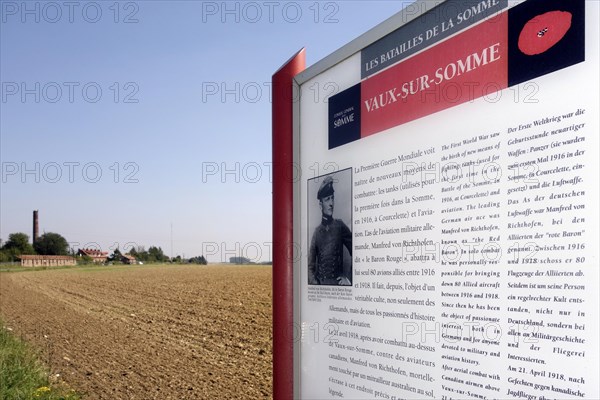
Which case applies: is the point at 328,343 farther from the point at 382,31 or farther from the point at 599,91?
the point at 599,91

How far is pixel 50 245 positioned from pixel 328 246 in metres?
83.0

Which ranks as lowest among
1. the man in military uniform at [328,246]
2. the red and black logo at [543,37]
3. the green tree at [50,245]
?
the green tree at [50,245]

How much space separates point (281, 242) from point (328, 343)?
784 mm

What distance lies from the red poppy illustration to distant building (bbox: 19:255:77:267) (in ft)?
226

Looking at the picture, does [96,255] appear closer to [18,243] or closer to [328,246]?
[18,243]

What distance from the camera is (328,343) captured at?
3.62 m

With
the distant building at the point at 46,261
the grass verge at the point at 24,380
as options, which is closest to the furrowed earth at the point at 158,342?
the grass verge at the point at 24,380

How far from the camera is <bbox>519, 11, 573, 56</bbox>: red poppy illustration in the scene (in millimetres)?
2299

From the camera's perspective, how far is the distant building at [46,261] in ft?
217

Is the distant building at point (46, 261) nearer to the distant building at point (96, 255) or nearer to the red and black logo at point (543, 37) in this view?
the distant building at point (96, 255)

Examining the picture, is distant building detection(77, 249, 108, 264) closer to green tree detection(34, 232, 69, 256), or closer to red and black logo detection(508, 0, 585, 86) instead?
green tree detection(34, 232, 69, 256)

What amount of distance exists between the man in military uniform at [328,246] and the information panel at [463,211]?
1 centimetres

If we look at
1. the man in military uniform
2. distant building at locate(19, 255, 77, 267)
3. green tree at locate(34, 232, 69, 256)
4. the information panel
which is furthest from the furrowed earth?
green tree at locate(34, 232, 69, 256)

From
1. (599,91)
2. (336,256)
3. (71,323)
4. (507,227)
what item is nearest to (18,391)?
(336,256)
